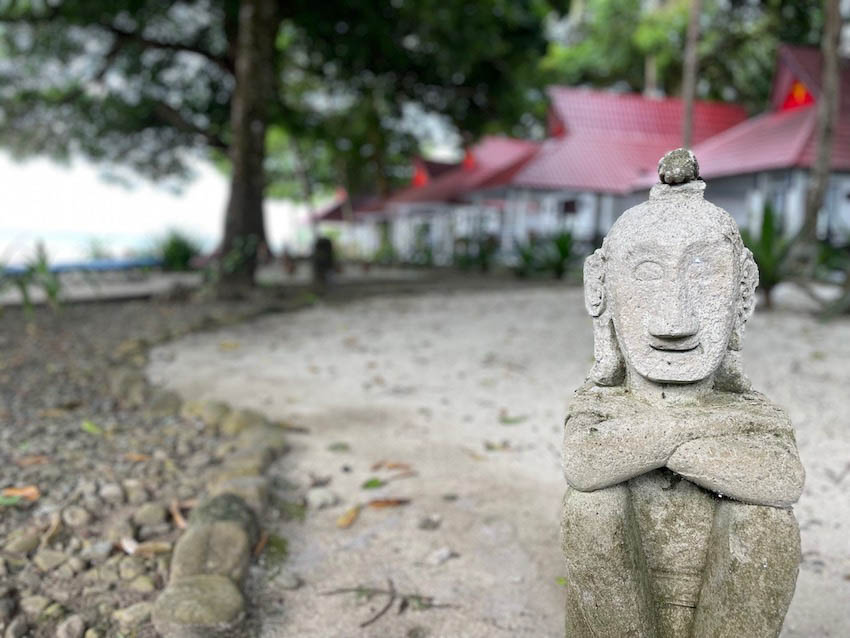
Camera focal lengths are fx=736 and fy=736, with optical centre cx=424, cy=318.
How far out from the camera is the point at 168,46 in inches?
573

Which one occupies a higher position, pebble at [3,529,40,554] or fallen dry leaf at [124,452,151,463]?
pebble at [3,529,40,554]

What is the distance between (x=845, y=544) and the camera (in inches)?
126

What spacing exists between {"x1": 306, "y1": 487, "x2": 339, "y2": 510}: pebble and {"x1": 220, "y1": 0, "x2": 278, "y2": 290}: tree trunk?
7.06m

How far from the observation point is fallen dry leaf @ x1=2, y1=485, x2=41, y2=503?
3291mm

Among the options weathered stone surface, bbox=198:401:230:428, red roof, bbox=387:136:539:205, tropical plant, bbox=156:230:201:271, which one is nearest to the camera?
weathered stone surface, bbox=198:401:230:428

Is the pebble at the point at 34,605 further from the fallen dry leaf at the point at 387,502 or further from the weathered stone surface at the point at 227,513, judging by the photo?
the fallen dry leaf at the point at 387,502

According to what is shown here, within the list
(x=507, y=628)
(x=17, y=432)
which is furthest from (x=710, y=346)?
(x=17, y=432)

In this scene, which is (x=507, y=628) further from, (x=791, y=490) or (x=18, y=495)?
(x=18, y=495)

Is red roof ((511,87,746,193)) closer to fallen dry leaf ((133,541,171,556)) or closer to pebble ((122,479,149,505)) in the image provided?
pebble ((122,479,149,505))

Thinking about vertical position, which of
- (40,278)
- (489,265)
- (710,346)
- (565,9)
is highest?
(565,9)

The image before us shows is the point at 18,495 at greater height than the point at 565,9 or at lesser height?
lesser

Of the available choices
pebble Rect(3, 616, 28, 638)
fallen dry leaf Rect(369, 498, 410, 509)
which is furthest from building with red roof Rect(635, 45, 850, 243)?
pebble Rect(3, 616, 28, 638)

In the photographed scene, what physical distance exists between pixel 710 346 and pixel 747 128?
16.2m

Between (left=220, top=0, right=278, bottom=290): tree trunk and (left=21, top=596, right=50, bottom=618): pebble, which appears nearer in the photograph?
(left=21, top=596, right=50, bottom=618): pebble
